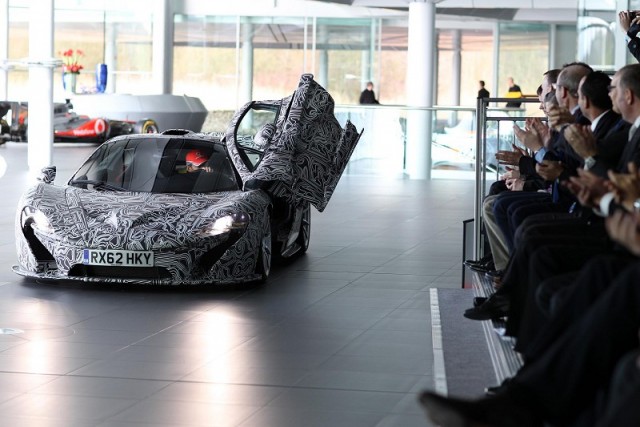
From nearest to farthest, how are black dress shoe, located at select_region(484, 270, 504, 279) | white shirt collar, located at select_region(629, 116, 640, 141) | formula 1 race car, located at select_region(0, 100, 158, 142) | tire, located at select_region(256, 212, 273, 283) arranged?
white shirt collar, located at select_region(629, 116, 640, 141) → black dress shoe, located at select_region(484, 270, 504, 279) → tire, located at select_region(256, 212, 273, 283) → formula 1 race car, located at select_region(0, 100, 158, 142)

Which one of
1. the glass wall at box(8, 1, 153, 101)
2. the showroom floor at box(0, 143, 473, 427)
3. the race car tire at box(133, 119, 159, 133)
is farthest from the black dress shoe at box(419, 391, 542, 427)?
the glass wall at box(8, 1, 153, 101)

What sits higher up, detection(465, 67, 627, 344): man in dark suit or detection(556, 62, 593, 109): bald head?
detection(556, 62, 593, 109): bald head

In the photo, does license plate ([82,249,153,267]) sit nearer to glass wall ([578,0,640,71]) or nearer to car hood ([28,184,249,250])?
car hood ([28,184,249,250])

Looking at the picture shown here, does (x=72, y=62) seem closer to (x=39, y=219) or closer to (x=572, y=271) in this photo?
(x=39, y=219)

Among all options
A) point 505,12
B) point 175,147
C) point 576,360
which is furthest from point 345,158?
point 505,12

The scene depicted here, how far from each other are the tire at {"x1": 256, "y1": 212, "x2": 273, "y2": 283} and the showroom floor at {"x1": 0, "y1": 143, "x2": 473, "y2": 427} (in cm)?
19

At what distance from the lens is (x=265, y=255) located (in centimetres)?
1001

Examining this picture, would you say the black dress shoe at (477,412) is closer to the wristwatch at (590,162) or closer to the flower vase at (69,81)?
the wristwatch at (590,162)

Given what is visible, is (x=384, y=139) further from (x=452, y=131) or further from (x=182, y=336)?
(x=182, y=336)

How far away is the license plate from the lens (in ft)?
30.3

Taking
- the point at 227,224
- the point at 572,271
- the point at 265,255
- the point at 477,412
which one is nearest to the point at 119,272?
the point at 227,224

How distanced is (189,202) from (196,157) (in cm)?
89

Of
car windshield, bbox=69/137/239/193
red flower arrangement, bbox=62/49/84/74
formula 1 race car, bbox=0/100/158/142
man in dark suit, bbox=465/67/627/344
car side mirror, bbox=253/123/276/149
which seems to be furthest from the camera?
red flower arrangement, bbox=62/49/84/74

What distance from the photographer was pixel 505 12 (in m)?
40.2
